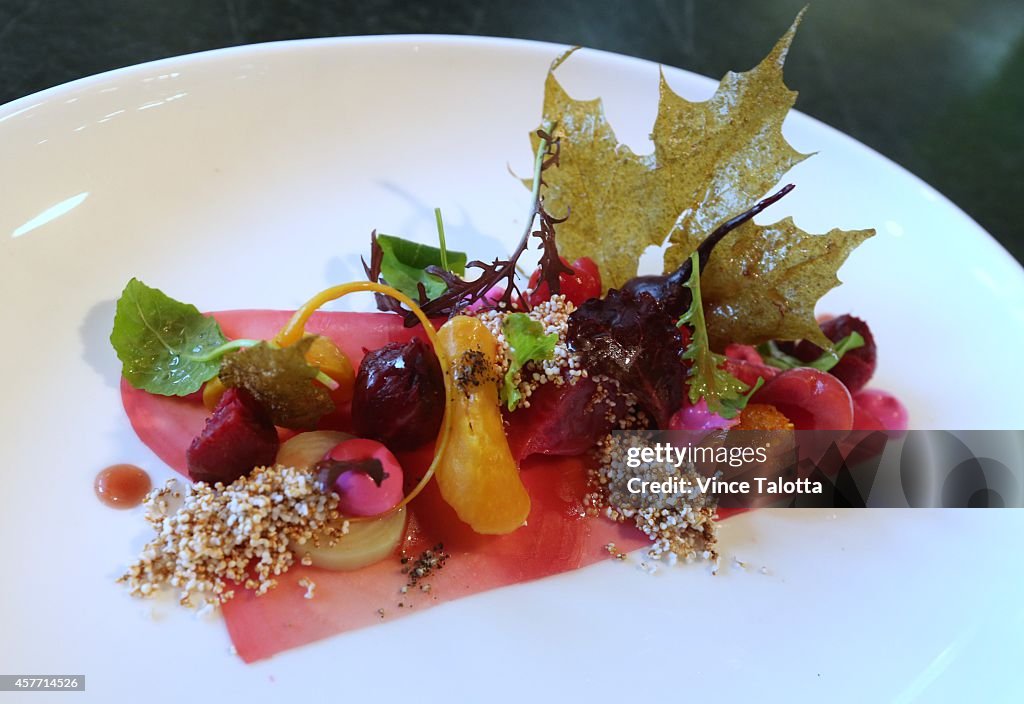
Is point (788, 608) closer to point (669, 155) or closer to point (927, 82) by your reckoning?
point (669, 155)

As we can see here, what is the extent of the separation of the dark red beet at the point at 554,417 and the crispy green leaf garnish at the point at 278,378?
368 millimetres

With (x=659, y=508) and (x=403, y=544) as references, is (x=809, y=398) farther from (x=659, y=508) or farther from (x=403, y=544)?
(x=403, y=544)

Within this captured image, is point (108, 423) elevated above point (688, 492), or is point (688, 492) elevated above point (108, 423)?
point (108, 423)

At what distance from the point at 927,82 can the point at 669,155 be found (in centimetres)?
213

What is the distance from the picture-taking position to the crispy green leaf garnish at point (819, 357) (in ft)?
5.86

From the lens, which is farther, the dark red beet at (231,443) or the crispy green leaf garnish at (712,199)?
the crispy green leaf garnish at (712,199)

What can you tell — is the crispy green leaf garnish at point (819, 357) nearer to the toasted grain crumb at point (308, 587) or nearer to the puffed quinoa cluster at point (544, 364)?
the puffed quinoa cluster at point (544, 364)

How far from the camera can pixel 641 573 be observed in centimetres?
147

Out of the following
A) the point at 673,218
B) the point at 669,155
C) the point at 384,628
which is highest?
the point at 669,155

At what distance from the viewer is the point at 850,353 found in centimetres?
185

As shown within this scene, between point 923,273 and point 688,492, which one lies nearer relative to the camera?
point 688,492

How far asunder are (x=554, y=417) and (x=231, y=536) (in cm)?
60

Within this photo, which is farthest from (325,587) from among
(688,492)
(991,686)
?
(991,686)

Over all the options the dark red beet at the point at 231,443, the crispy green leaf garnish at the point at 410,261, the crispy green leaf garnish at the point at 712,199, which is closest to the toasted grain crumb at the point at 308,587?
the dark red beet at the point at 231,443
